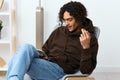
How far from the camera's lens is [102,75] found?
3.47m

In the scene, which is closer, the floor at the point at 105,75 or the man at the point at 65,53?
the man at the point at 65,53

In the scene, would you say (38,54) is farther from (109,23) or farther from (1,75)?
(109,23)

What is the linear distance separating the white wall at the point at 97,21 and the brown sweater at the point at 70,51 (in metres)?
0.95

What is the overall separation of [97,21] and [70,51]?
1.24 m

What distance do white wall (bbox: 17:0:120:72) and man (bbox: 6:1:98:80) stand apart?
970 millimetres

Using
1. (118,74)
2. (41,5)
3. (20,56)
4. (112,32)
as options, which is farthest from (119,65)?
(20,56)

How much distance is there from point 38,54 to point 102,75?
4.44 ft

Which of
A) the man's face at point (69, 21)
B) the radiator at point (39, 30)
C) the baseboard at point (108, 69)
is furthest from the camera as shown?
the baseboard at point (108, 69)

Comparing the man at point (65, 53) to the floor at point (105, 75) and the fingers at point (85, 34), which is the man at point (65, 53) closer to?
the fingers at point (85, 34)

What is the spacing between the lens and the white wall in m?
3.43

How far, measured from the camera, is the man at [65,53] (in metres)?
2.08

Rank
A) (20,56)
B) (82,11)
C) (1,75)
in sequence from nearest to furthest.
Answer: (20,56)
(82,11)
(1,75)

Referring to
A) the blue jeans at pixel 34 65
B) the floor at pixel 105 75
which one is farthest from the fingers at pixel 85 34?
the floor at pixel 105 75

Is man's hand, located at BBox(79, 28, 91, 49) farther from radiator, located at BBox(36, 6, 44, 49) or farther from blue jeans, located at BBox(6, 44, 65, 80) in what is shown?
radiator, located at BBox(36, 6, 44, 49)
